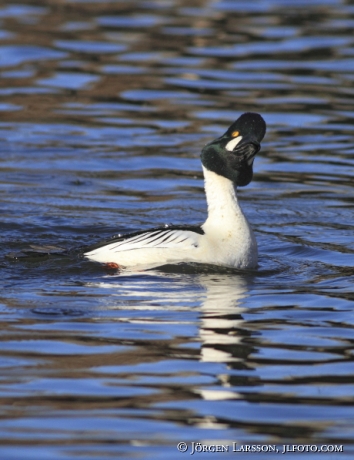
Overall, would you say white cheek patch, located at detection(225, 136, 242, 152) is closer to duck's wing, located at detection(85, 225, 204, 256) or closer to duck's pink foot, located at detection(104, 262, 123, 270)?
duck's wing, located at detection(85, 225, 204, 256)

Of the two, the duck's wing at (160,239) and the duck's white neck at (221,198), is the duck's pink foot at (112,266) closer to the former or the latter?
the duck's wing at (160,239)

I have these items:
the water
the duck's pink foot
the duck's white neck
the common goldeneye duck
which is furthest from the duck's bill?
the duck's pink foot

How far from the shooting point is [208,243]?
968cm

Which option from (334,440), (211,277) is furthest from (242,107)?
(334,440)

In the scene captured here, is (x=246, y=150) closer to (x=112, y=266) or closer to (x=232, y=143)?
(x=232, y=143)

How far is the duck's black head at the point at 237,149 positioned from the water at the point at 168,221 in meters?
0.92

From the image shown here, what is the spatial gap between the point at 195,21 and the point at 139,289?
15578 millimetres

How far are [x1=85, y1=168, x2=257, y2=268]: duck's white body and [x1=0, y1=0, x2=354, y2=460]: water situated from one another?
13 centimetres

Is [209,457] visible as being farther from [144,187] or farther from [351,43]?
[351,43]

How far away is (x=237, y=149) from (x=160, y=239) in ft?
3.49

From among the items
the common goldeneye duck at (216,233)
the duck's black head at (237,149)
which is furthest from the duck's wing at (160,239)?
the duck's black head at (237,149)

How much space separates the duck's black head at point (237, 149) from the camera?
9531 mm

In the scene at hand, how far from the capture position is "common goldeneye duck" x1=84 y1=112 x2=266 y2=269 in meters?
9.64

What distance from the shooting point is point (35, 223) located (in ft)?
39.5
